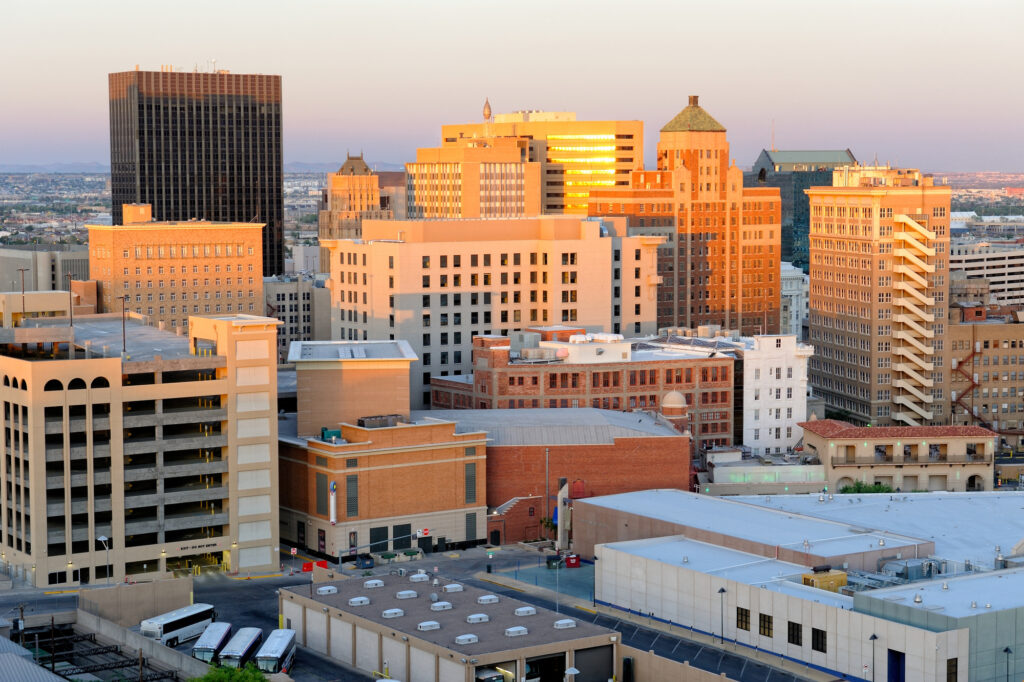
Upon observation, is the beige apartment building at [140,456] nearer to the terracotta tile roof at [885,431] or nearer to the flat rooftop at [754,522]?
the flat rooftop at [754,522]

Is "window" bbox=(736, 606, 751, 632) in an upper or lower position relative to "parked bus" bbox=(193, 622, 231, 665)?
upper

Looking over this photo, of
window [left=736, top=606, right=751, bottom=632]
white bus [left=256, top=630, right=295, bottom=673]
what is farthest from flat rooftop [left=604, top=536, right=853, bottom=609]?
white bus [left=256, top=630, right=295, bottom=673]

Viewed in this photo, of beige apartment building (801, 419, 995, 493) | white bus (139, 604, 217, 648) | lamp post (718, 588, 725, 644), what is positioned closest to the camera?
lamp post (718, 588, 725, 644)

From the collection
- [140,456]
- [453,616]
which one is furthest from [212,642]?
[140,456]

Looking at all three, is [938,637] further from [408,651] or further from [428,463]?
[428,463]

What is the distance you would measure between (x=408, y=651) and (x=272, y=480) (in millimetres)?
40846

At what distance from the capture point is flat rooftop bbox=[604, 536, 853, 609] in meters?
126

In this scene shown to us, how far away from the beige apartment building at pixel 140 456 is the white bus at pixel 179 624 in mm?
17101

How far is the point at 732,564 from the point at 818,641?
15.6 metres

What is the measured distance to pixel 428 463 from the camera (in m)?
164

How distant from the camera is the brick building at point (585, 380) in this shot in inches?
7559

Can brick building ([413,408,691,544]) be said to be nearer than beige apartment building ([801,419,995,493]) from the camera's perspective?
Yes

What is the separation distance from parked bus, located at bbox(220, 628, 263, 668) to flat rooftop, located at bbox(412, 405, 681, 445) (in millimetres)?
44518

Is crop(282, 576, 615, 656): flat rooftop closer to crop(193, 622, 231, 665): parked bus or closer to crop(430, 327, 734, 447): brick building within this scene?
crop(193, 622, 231, 665): parked bus
